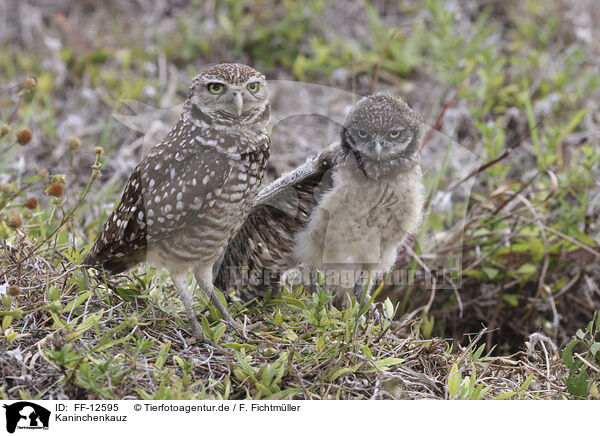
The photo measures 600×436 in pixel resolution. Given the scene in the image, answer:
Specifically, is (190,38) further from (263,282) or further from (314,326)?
(314,326)

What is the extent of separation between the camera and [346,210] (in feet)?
8.64

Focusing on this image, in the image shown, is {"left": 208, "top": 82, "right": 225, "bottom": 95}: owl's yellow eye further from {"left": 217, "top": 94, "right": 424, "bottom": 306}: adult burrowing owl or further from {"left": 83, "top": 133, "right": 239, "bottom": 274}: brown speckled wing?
{"left": 217, "top": 94, "right": 424, "bottom": 306}: adult burrowing owl

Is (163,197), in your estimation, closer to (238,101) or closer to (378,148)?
(238,101)

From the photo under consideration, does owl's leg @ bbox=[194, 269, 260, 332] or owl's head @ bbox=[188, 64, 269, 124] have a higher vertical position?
owl's head @ bbox=[188, 64, 269, 124]

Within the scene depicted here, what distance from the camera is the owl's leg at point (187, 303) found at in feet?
8.07

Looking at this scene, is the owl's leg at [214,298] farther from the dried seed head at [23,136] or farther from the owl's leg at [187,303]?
the dried seed head at [23,136]

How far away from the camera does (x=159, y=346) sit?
2.39 m

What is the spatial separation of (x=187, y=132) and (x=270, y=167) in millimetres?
1767

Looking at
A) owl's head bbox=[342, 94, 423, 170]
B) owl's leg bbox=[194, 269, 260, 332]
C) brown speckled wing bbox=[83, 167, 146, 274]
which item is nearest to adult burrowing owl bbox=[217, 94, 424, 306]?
owl's head bbox=[342, 94, 423, 170]

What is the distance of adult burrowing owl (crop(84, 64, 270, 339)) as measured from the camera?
229 cm

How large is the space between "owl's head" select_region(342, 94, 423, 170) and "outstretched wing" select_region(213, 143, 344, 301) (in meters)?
0.12

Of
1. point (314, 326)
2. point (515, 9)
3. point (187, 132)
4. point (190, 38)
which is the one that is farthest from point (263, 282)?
point (515, 9)
